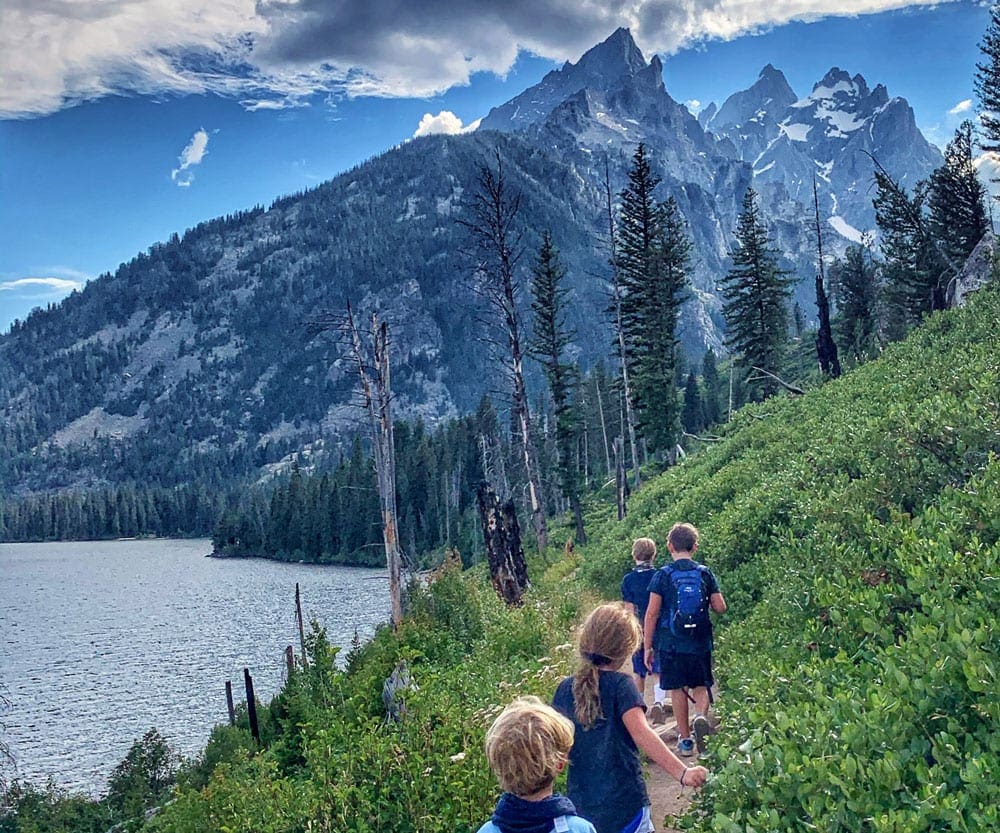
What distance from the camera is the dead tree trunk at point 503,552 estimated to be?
686 inches

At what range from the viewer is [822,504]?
305 inches

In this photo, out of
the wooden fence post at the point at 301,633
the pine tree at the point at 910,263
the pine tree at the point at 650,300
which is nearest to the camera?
the wooden fence post at the point at 301,633

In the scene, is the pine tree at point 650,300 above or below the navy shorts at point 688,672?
above

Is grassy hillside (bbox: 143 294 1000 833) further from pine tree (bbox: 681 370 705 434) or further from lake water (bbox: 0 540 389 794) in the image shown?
pine tree (bbox: 681 370 705 434)

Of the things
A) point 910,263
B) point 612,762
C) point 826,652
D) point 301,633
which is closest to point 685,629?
point 826,652

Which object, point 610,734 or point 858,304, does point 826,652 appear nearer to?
point 610,734

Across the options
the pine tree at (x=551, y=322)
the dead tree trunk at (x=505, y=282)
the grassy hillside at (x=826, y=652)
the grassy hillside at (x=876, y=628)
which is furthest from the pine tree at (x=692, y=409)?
the grassy hillside at (x=876, y=628)

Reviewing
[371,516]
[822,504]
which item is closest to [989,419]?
[822,504]

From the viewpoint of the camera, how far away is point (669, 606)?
661 cm

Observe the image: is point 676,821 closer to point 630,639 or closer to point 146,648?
point 630,639

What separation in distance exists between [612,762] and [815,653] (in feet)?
5.70

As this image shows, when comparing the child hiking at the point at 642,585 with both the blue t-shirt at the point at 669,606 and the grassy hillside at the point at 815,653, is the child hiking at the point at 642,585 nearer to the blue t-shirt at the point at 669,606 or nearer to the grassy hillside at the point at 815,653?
the grassy hillside at the point at 815,653

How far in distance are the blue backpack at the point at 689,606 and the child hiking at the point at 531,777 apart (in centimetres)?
345

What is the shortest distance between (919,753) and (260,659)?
38.2 m
